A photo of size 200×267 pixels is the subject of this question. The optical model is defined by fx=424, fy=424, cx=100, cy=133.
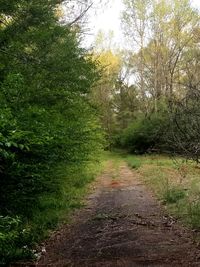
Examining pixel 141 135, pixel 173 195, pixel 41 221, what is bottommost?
pixel 41 221

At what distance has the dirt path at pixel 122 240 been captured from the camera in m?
6.96

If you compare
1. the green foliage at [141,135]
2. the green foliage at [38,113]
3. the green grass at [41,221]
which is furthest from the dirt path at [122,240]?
the green foliage at [141,135]

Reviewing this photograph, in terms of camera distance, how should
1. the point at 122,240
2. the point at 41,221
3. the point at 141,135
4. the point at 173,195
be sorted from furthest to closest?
the point at 141,135, the point at 173,195, the point at 41,221, the point at 122,240

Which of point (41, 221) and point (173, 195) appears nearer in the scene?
point (41, 221)

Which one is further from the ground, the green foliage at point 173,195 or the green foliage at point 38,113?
the green foliage at point 38,113

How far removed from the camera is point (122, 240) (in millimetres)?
8266

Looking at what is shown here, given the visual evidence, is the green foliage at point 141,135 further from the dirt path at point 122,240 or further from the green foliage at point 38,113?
the dirt path at point 122,240

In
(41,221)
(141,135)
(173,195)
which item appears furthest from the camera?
(141,135)

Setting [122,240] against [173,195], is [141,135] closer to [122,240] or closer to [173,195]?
[173,195]

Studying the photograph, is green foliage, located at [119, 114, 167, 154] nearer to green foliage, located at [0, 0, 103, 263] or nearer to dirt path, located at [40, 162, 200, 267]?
green foliage, located at [0, 0, 103, 263]

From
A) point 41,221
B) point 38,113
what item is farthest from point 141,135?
point 38,113

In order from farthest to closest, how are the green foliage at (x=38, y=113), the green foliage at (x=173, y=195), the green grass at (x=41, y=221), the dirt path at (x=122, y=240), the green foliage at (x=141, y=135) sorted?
1. the green foliage at (x=141, y=135)
2. the green foliage at (x=173, y=195)
3. the green foliage at (x=38, y=113)
4. the dirt path at (x=122, y=240)
5. the green grass at (x=41, y=221)

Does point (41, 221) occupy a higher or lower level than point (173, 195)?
lower

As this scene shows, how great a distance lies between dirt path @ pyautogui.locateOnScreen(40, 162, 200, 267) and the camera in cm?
696
